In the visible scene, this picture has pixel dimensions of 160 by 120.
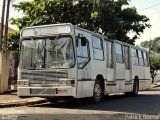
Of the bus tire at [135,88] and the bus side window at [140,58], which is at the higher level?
the bus side window at [140,58]

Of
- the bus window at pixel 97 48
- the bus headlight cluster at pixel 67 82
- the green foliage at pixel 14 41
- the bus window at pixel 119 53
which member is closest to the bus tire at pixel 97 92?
the bus window at pixel 97 48

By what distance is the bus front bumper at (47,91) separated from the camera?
13734 mm

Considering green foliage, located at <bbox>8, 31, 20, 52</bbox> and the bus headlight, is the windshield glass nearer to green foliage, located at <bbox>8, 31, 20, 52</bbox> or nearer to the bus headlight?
the bus headlight

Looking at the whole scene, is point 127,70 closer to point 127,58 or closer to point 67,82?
point 127,58

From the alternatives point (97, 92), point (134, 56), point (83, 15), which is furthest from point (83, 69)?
point (83, 15)

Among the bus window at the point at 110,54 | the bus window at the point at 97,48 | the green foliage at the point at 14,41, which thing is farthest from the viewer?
the green foliage at the point at 14,41

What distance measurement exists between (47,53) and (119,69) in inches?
220

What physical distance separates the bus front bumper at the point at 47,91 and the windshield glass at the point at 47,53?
0.78 meters

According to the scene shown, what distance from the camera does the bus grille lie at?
13.9 metres

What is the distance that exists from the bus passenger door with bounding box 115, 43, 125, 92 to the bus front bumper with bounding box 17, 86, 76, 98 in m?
5.16

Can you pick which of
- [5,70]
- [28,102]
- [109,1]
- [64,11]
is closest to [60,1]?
[64,11]

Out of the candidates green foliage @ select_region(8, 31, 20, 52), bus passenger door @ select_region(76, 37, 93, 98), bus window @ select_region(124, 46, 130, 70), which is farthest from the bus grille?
green foliage @ select_region(8, 31, 20, 52)

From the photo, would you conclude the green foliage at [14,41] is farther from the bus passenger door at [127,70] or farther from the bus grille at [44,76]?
the bus grille at [44,76]

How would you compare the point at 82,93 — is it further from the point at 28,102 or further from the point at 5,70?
the point at 5,70
